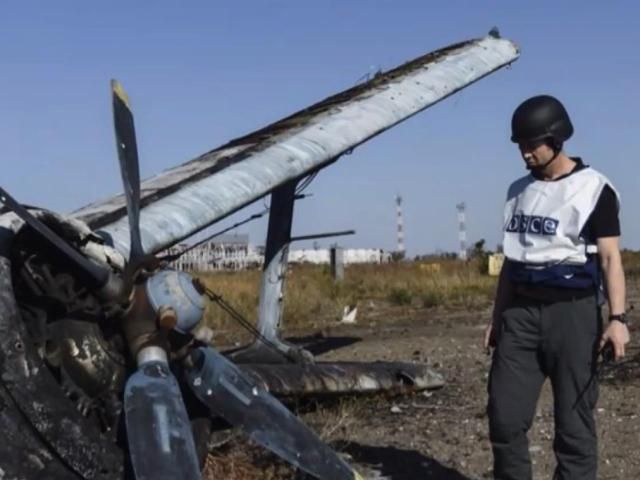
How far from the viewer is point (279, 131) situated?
8492mm

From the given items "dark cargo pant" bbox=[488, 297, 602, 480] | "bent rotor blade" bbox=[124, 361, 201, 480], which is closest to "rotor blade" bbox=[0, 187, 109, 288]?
"bent rotor blade" bbox=[124, 361, 201, 480]

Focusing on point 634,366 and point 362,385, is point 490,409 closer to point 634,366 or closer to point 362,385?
point 362,385

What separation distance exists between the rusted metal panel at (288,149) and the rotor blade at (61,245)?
0.54 meters

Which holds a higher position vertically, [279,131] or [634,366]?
[279,131]

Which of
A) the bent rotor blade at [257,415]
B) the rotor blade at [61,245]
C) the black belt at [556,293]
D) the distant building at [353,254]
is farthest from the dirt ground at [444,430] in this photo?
the distant building at [353,254]

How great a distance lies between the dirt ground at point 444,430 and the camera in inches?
269

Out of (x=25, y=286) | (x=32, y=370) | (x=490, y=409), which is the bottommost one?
(x=490, y=409)

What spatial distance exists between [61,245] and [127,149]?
88 cm

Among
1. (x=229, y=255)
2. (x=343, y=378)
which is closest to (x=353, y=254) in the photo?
(x=229, y=255)

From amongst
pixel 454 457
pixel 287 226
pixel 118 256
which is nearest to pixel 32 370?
pixel 118 256

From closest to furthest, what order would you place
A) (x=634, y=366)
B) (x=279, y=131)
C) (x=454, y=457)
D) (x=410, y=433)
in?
(x=454, y=457) → (x=410, y=433) → (x=279, y=131) → (x=634, y=366)

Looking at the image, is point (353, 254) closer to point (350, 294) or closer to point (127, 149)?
→ point (350, 294)

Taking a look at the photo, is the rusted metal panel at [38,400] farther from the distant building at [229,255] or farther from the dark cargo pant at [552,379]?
the distant building at [229,255]

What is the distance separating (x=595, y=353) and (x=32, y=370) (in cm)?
265
